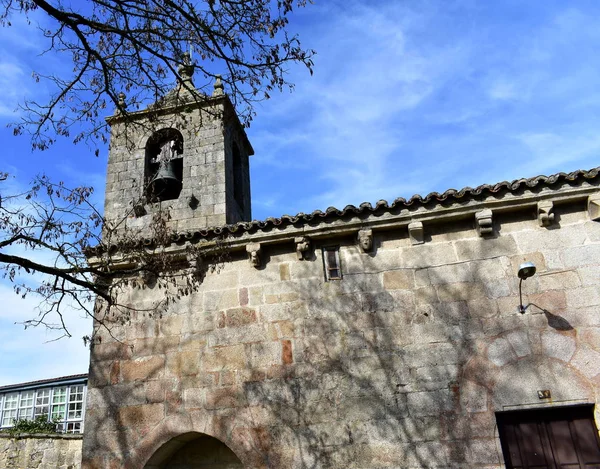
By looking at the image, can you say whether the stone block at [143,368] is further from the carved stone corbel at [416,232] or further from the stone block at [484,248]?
the stone block at [484,248]

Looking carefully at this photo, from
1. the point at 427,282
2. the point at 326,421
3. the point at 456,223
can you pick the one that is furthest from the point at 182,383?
the point at 456,223

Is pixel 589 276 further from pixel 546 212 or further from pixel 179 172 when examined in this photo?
pixel 179 172

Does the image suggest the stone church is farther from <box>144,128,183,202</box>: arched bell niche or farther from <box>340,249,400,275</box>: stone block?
<box>144,128,183,202</box>: arched bell niche

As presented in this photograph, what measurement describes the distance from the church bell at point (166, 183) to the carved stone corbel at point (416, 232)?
508 cm

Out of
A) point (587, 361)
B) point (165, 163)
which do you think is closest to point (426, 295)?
point (587, 361)

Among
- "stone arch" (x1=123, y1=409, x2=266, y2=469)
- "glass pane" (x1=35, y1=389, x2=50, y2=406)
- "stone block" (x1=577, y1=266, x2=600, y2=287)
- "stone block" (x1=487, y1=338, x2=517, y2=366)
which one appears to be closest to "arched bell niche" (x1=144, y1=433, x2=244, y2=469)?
"stone arch" (x1=123, y1=409, x2=266, y2=469)

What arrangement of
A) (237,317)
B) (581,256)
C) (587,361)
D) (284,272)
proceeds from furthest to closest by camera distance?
(284,272)
(237,317)
(581,256)
(587,361)

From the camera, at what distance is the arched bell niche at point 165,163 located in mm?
10094

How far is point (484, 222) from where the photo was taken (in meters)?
6.66

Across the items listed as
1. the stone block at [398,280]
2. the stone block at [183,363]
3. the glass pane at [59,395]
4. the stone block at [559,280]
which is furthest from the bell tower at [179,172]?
the glass pane at [59,395]

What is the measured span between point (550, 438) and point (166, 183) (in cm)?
773

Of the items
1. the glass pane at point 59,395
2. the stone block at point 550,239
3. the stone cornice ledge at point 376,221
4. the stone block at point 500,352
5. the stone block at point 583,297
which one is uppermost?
the stone cornice ledge at point 376,221

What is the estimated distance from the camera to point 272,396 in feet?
21.7

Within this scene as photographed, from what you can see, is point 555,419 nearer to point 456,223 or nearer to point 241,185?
point 456,223
